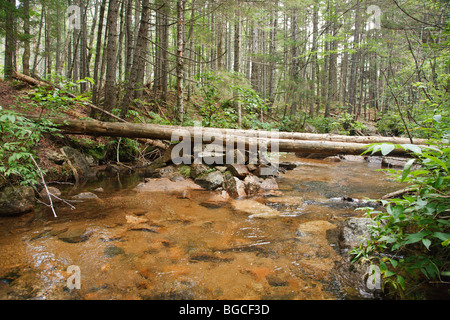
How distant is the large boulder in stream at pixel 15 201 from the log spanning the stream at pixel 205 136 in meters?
2.23

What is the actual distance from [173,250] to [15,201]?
9.98 feet

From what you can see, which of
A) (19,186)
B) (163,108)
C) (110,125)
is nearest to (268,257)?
(19,186)

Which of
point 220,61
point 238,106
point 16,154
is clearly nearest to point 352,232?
point 16,154

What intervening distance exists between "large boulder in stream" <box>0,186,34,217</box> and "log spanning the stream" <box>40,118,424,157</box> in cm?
223

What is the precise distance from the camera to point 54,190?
4914mm

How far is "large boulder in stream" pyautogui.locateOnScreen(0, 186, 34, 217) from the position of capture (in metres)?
3.84

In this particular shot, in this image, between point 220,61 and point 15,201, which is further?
point 220,61

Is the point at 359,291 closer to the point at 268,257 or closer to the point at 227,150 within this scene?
the point at 268,257

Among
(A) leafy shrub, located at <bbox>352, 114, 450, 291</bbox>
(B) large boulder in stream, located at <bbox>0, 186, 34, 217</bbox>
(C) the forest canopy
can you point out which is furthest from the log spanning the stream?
(A) leafy shrub, located at <bbox>352, 114, 450, 291</bbox>

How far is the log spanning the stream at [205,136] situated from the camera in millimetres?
6191

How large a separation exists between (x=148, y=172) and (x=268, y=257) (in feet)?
18.1

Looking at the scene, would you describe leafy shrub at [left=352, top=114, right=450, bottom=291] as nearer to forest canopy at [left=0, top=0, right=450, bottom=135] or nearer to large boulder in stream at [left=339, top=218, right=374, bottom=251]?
large boulder in stream at [left=339, top=218, right=374, bottom=251]

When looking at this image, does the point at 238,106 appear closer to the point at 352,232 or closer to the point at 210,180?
the point at 210,180

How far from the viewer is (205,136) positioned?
679cm
